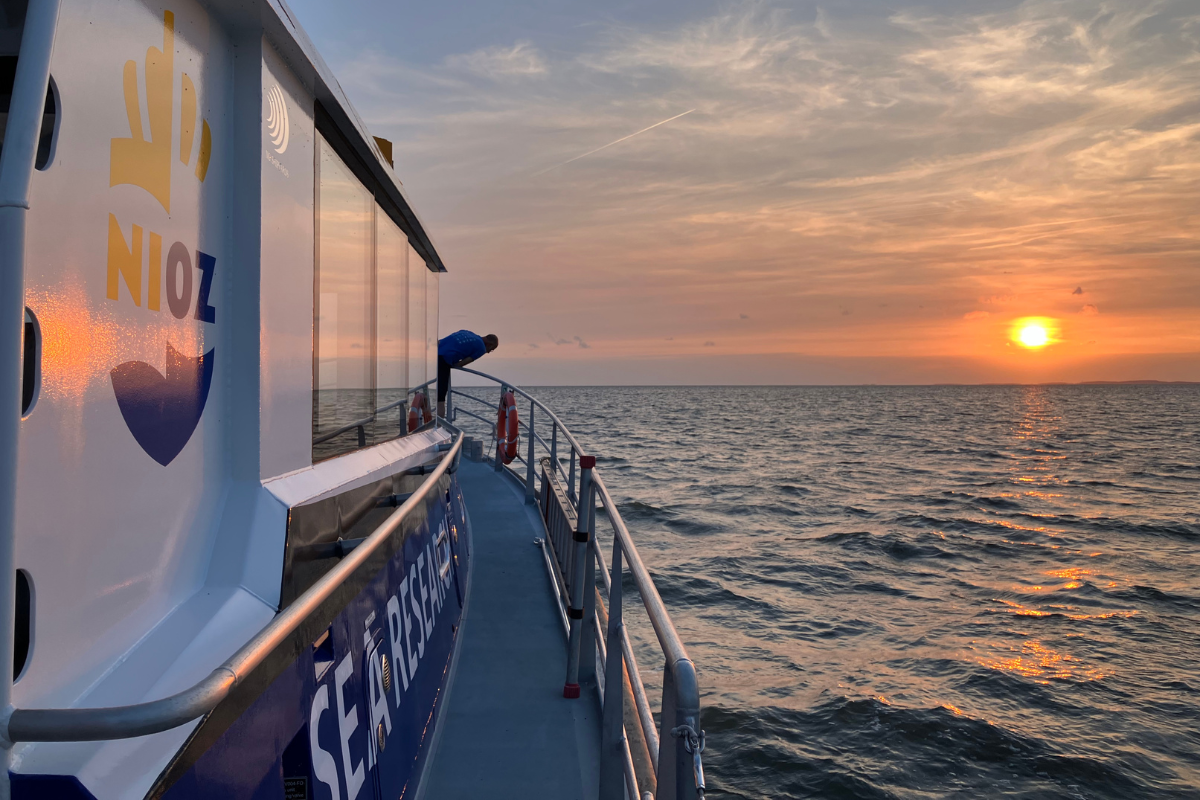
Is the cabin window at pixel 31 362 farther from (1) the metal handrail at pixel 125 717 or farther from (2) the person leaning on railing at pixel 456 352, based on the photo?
(2) the person leaning on railing at pixel 456 352

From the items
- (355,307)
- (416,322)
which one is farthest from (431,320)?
(355,307)

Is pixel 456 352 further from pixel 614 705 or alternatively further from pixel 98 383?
pixel 98 383

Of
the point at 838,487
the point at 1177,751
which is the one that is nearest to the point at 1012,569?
the point at 1177,751

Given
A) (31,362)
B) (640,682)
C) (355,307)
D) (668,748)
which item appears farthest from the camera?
(355,307)

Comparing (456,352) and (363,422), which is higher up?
(456,352)

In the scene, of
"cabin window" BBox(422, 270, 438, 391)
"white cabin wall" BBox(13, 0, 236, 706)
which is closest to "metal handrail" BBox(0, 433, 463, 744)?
"white cabin wall" BBox(13, 0, 236, 706)

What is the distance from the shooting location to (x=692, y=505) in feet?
64.4

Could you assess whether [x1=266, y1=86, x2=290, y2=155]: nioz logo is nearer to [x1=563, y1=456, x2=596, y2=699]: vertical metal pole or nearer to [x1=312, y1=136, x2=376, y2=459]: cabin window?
[x1=312, y1=136, x2=376, y2=459]: cabin window

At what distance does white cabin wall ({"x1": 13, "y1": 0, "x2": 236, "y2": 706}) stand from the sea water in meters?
5.55

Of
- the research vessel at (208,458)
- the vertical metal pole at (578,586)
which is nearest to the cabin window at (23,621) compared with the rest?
the research vessel at (208,458)

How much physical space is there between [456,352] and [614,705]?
6126 millimetres

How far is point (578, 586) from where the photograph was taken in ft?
14.2

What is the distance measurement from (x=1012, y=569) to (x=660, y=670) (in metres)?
8.88

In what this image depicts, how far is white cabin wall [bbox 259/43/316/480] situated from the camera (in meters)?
2.14
